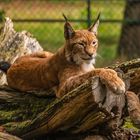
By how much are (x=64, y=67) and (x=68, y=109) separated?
973 millimetres

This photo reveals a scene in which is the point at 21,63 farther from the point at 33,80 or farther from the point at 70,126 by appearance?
the point at 70,126

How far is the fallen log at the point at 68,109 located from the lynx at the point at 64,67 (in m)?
0.14

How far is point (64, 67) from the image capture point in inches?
340

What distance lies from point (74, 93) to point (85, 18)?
7922 millimetres

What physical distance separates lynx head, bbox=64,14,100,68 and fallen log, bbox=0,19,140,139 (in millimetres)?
301

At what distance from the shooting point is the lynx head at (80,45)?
27.6 feet

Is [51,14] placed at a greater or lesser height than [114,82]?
greater

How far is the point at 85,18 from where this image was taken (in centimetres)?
1550

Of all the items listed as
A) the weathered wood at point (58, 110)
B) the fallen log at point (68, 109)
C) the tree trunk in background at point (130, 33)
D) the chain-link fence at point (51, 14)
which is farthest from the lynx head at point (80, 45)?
the tree trunk in background at point (130, 33)

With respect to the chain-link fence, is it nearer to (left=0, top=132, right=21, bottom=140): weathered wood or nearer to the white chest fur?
the white chest fur

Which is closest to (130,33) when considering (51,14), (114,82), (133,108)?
(51,14)

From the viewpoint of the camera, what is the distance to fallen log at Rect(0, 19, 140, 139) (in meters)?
7.53

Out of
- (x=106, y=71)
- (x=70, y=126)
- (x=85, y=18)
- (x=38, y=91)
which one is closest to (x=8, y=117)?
(x=38, y=91)

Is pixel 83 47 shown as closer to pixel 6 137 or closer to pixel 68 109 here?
pixel 68 109
